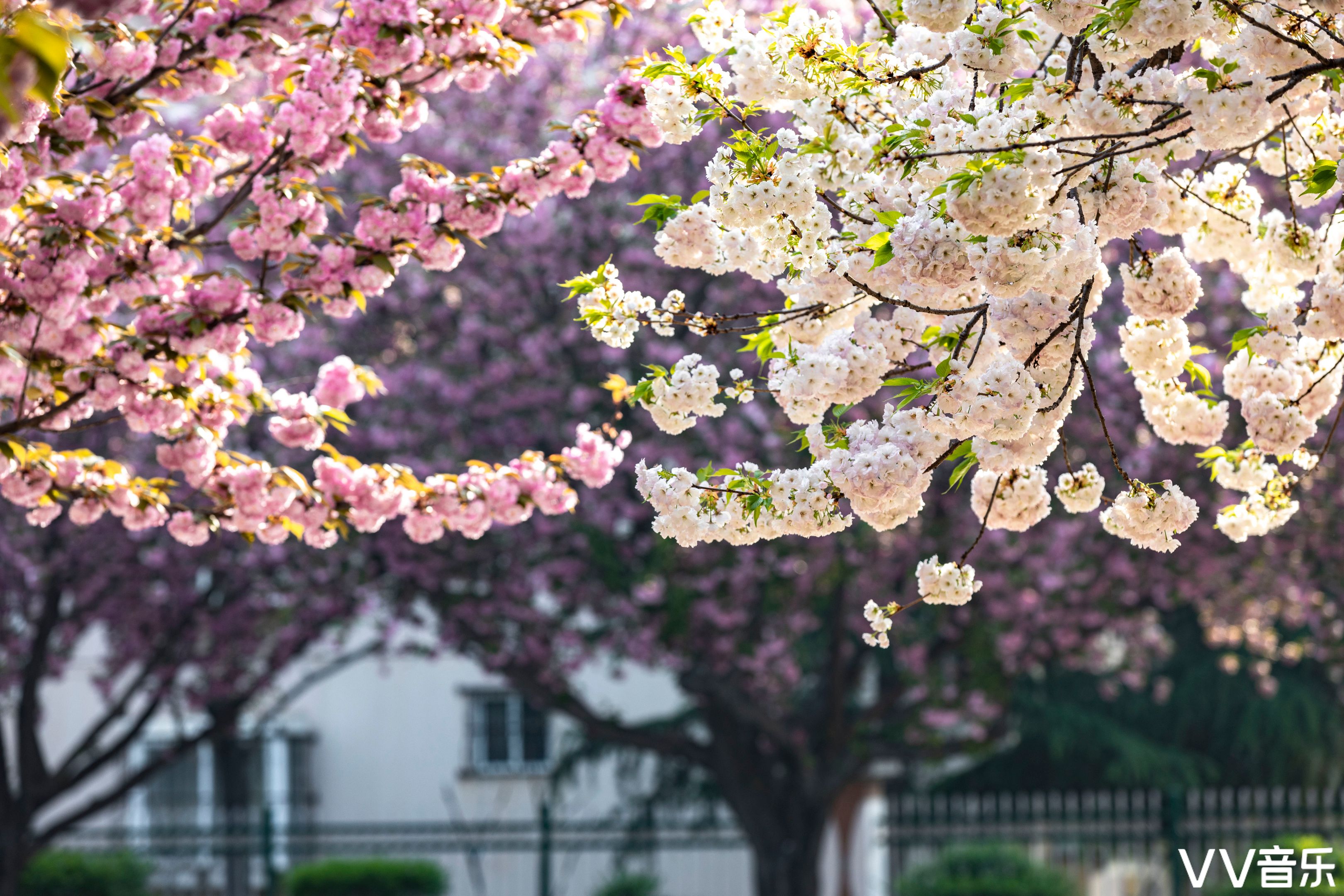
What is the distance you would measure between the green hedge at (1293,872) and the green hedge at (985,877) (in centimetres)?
127

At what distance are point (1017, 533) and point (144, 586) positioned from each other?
24.9 feet

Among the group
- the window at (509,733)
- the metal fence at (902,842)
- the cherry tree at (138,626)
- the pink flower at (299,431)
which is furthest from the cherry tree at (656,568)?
the window at (509,733)

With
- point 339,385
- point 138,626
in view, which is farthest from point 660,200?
point 138,626

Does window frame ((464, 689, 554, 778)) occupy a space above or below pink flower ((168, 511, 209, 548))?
below

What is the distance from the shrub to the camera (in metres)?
15.7

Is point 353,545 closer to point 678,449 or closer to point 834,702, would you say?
point 678,449

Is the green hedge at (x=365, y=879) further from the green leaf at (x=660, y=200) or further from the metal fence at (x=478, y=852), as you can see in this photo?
the green leaf at (x=660, y=200)

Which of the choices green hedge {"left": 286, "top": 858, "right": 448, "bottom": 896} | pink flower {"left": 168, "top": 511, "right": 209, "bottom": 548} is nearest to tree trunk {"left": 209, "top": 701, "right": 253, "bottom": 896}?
green hedge {"left": 286, "top": 858, "right": 448, "bottom": 896}

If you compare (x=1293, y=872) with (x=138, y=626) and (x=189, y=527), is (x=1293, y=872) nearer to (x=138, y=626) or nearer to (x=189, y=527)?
(x=189, y=527)

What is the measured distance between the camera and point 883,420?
14.7ft

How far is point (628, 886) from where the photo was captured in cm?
1575

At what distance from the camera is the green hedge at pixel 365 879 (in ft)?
48.5

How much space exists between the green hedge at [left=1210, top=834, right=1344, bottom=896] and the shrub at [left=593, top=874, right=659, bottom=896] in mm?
6069

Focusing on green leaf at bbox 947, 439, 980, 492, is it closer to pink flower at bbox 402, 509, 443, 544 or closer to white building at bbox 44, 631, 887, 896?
pink flower at bbox 402, 509, 443, 544
